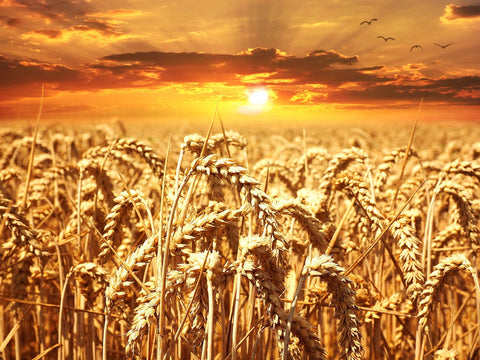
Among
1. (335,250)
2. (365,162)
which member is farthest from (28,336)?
(365,162)

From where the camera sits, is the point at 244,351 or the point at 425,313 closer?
the point at 425,313

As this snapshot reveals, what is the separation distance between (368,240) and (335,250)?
8.2 inches

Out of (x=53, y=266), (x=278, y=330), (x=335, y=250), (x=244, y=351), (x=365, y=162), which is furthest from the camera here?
(x=53, y=266)

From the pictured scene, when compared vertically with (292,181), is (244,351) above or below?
below

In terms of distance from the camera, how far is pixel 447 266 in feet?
4.89

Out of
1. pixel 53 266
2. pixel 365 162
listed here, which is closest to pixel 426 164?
pixel 365 162

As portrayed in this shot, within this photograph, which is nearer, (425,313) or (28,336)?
(425,313)

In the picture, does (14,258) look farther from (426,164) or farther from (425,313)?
(426,164)

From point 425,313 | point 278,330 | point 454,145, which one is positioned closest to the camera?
point 278,330

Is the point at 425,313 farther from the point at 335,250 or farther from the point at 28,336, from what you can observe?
the point at 28,336

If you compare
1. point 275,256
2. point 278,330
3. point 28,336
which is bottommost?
point 28,336

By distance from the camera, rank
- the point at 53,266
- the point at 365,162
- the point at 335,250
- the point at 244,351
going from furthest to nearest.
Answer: the point at 53,266, the point at 365,162, the point at 335,250, the point at 244,351

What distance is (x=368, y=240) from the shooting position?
193 centimetres

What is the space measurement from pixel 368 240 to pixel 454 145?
520cm
